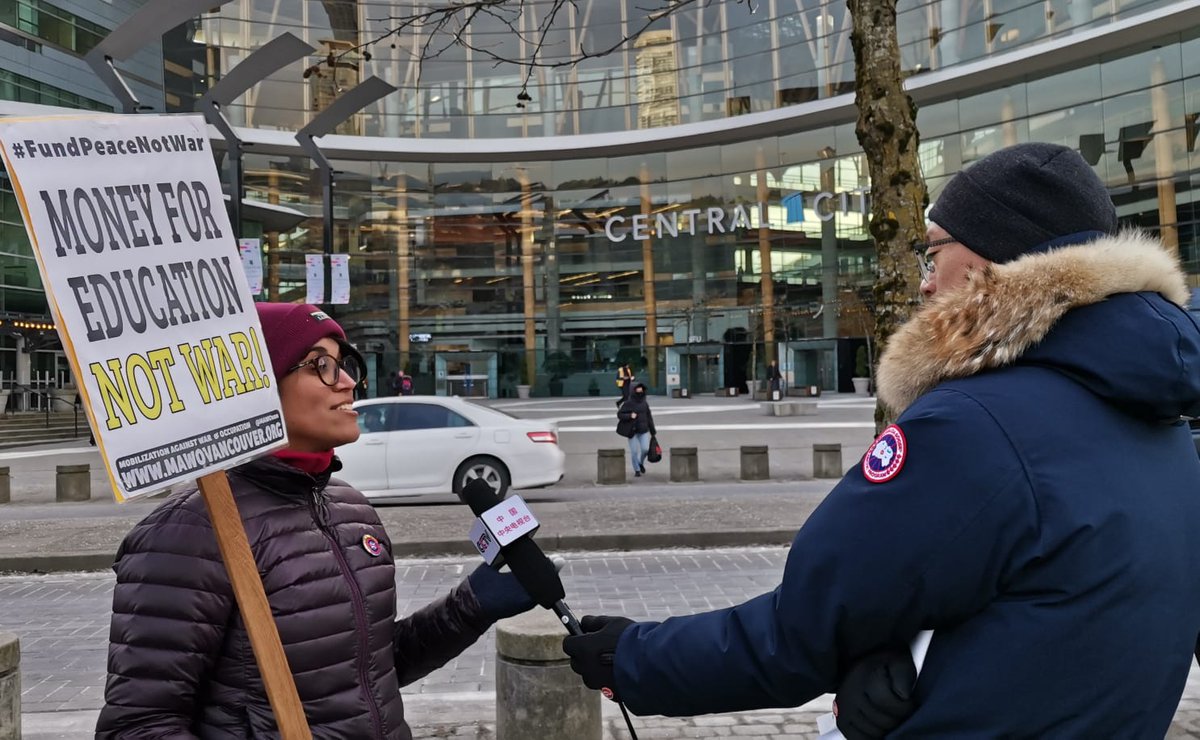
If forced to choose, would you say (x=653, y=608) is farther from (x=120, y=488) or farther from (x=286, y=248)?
(x=286, y=248)

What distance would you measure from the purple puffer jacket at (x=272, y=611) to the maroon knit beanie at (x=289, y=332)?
27cm

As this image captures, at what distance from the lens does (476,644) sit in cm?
628

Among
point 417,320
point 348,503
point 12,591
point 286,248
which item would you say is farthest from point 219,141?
point 348,503

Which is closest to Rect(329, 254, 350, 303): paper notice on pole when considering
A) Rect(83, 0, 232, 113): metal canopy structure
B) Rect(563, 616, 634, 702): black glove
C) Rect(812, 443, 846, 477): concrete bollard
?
Rect(83, 0, 232, 113): metal canopy structure

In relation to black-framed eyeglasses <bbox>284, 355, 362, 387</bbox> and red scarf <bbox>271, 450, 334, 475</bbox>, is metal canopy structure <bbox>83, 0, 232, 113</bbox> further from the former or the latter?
red scarf <bbox>271, 450, 334, 475</bbox>

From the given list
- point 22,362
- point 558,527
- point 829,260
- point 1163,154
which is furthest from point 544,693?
point 829,260

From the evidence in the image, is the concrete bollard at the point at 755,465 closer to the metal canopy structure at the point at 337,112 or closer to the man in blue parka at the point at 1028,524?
the metal canopy structure at the point at 337,112

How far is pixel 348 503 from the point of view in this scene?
2.29 metres

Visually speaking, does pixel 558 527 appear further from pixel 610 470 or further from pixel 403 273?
pixel 403 273

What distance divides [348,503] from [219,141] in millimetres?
45121

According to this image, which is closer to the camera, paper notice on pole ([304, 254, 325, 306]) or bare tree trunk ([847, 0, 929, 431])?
bare tree trunk ([847, 0, 929, 431])

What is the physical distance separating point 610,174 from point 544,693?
45.6m

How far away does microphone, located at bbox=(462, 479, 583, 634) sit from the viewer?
6.58ft

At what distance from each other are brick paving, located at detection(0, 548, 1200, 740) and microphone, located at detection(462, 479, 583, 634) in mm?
2777
